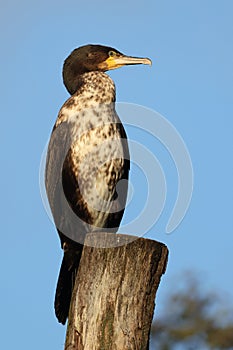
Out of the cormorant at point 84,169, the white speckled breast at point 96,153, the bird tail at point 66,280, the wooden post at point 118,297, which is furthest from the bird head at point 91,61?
the wooden post at point 118,297

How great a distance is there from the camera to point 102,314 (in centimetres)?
498

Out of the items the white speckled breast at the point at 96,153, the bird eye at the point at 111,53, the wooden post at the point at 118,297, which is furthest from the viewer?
the bird eye at the point at 111,53

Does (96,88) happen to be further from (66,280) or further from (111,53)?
(66,280)

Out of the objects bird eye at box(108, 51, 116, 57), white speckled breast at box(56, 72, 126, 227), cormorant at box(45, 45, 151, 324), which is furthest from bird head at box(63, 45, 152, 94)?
white speckled breast at box(56, 72, 126, 227)

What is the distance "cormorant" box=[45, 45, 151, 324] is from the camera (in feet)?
21.6

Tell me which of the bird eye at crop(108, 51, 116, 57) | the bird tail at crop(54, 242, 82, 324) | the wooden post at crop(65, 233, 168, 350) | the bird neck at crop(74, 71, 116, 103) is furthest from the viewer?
the bird eye at crop(108, 51, 116, 57)

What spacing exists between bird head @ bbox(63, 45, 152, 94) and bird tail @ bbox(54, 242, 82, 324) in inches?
46.9

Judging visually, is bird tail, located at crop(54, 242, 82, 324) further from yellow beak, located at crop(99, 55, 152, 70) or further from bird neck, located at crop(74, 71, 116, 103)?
yellow beak, located at crop(99, 55, 152, 70)

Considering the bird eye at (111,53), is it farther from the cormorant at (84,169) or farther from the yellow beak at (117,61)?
the cormorant at (84,169)

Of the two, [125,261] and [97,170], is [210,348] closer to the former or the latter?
[97,170]

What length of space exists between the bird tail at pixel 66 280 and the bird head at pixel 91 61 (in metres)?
1.19

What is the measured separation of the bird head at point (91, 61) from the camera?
7.33 m

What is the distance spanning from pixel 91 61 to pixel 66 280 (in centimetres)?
177

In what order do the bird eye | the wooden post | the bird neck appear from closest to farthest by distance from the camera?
1. the wooden post
2. the bird neck
3. the bird eye
